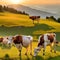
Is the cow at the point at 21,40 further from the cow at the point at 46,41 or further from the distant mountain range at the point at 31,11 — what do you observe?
the distant mountain range at the point at 31,11

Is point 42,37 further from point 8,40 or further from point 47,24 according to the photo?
point 8,40

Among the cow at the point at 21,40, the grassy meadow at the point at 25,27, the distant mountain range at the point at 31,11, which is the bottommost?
the cow at the point at 21,40

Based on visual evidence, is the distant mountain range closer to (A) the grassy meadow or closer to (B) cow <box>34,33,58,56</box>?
(A) the grassy meadow

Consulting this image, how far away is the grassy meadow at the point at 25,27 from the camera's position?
1675 millimetres

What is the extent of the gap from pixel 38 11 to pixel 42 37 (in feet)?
0.75

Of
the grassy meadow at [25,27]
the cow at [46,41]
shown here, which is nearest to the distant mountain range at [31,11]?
the grassy meadow at [25,27]

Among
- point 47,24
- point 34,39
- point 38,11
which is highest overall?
point 38,11

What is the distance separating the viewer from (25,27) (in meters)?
1.70

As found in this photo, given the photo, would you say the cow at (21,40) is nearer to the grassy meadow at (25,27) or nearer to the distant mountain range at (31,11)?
the grassy meadow at (25,27)

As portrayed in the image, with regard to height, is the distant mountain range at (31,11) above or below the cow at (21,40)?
above

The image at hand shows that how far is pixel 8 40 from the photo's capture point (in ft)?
5.50

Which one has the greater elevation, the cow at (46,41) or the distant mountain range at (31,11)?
the distant mountain range at (31,11)

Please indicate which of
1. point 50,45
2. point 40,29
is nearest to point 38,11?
point 40,29

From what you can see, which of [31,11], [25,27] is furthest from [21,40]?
[31,11]
